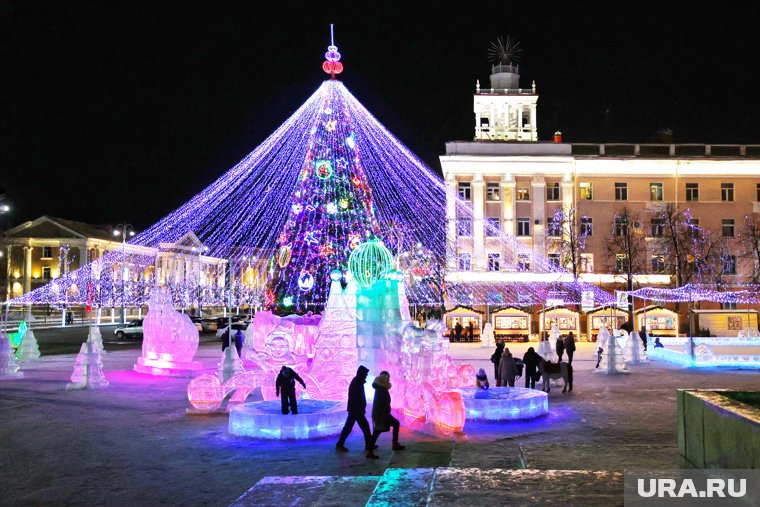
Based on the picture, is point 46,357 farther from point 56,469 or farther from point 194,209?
point 56,469

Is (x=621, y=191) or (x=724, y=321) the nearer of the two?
(x=724, y=321)

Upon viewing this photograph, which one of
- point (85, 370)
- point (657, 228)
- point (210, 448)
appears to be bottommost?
point (210, 448)

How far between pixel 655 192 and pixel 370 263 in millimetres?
39217

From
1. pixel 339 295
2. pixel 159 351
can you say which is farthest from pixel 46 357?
pixel 339 295

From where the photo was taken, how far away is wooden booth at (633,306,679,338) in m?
39.6

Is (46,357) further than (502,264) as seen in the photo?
No

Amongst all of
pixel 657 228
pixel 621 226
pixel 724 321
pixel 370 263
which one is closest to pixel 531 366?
pixel 370 263

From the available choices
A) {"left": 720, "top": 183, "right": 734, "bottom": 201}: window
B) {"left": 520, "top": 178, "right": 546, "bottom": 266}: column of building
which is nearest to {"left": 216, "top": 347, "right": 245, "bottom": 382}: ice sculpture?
{"left": 520, "top": 178, "right": 546, "bottom": 266}: column of building

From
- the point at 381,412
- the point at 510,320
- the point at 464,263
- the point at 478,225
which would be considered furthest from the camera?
the point at 478,225

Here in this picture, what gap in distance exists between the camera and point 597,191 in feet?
160

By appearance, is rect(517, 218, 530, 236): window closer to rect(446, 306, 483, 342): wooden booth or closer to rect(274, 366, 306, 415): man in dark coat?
rect(446, 306, 483, 342): wooden booth

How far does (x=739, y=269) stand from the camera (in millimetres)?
47875

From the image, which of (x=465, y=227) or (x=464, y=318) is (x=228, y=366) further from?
(x=465, y=227)

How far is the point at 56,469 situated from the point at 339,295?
6.85m
